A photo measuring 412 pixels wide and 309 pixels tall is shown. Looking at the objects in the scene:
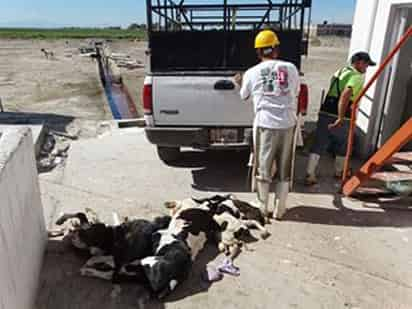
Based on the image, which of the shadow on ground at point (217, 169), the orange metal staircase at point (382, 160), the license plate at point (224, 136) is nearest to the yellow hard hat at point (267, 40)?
the license plate at point (224, 136)

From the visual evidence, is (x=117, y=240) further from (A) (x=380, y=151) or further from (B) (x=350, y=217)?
(A) (x=380, y=151)

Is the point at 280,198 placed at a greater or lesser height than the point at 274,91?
lesser

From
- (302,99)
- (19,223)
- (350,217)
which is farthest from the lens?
(302,99)

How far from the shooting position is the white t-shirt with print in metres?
3.72

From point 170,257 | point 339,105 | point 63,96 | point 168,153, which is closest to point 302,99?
point 339,105

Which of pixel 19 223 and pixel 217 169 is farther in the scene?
pixel 217 169

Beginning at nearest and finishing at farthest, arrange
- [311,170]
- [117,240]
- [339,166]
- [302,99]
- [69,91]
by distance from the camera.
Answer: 1. [117,240]
2. [302,99]
3. [311,170]
4. [339,166]
5. [69,91]

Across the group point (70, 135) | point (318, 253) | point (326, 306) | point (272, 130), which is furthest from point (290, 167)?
point (70, 135)

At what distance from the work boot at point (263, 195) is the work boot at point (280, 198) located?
0.11m

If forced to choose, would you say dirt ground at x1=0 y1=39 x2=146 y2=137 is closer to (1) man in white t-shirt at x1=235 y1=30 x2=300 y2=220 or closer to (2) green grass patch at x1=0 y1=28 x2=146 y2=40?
(1) man in white t-shirt at x1=235 y1=30 x2=300 y2=220

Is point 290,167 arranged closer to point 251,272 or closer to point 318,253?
point 318,253

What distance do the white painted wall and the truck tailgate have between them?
2.43 meters

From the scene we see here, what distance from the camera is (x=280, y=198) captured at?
13.6ft

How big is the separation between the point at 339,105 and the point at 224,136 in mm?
1483
